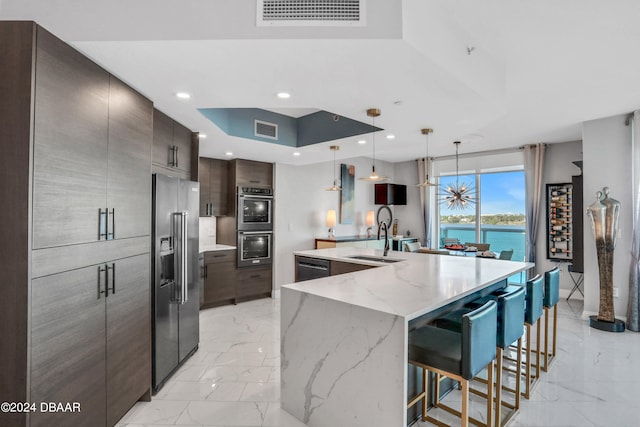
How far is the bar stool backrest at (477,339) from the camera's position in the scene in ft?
5.46

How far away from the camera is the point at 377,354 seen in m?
1.75

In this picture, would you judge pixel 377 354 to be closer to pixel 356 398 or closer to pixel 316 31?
pixel 356 398

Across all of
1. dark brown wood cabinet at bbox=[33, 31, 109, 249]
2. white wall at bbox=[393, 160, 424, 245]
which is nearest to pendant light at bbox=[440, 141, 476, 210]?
white wall at bbox=[393, 160, 424, 245]

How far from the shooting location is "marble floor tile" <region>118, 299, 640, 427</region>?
2252mm

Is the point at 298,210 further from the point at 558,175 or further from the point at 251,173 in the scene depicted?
the point at 558,175

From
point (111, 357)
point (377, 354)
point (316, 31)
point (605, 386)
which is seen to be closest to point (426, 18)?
point (316, 31)

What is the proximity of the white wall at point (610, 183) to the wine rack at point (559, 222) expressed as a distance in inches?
53.1

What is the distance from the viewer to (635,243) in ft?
13.3

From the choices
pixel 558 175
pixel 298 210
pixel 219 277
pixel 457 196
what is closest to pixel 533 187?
pixel 558 175

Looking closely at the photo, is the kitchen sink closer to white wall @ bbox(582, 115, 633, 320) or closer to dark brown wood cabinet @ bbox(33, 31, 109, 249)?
dark brown wood cabinet @ bbox(33, 31, 109, 249)

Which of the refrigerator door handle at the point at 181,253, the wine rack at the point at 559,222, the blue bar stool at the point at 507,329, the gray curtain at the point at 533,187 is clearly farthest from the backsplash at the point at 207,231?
the wine rack at the point at 559,222

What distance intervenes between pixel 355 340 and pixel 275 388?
48.2 inches

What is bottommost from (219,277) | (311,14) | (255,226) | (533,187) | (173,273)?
Answer: (219,277)

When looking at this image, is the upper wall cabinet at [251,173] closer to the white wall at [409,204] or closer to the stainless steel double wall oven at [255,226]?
the stainless steel double wall oven at [255,226]
